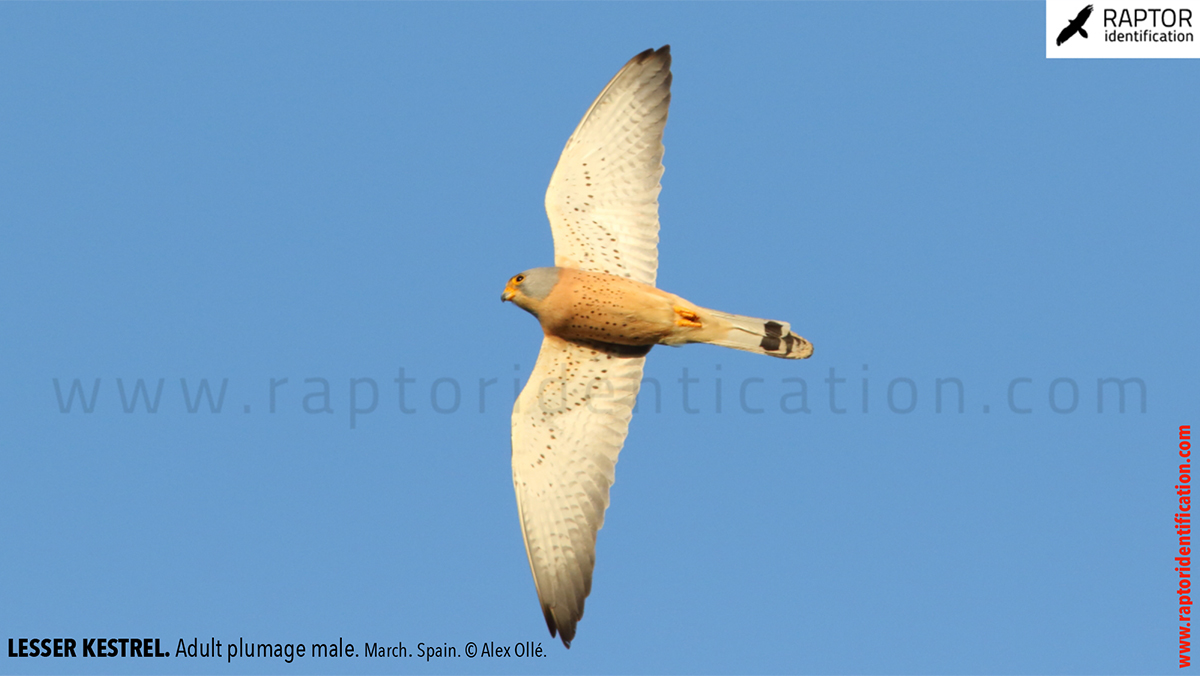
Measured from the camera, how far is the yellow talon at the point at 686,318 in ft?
29.0

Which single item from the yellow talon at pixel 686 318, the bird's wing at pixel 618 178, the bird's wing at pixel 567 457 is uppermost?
the bird's wing at pixel 618 178

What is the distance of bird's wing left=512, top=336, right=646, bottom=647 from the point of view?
8.85 m

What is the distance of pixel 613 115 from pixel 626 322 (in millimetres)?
1780

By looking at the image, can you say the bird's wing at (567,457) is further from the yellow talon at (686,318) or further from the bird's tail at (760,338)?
the bird's tail at (760,338)

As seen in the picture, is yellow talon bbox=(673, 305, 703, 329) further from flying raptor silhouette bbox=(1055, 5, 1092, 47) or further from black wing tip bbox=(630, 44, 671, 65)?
flying raptor silhouette bbox=(1055, 5, 1092, 47)

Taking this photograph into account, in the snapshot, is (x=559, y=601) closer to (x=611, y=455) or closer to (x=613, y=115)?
(x=611, y=455)

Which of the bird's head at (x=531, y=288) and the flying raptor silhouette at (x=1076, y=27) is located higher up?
the flying raptor silhouette at (x=1076, y=27)

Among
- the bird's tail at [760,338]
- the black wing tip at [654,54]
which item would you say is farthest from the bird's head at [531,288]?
the black wing tip at [654,54]

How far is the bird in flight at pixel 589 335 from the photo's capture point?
8844 mm

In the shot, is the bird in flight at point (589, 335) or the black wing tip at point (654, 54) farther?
the black wing tip at point (654, 54)

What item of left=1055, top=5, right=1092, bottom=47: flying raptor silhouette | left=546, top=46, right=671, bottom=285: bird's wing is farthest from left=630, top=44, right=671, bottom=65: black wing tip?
left=1055, top=5, right=1092, bottom=47: flying raptor silhouette

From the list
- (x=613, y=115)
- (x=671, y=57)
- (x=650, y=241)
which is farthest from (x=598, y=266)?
(x=671, y=57)

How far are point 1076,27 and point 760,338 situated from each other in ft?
11.9

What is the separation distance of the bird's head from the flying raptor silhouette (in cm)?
449
